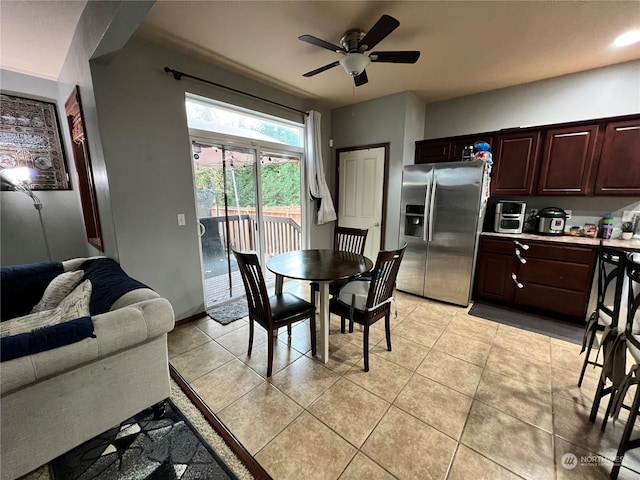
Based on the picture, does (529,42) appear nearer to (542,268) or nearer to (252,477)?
(542,268)

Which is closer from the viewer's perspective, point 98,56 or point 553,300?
point 98,56

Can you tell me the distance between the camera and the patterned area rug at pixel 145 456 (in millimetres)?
1293

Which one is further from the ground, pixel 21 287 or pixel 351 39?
pixel 351 39

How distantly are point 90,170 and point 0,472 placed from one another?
2283mm

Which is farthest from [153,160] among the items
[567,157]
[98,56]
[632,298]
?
[567,157]

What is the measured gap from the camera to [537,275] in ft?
9.31

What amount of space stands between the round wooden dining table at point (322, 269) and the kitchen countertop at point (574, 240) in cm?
193

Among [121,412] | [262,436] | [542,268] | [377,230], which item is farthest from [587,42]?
[121,412]

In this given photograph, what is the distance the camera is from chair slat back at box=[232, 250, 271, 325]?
1.78 metres

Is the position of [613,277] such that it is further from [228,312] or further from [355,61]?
[228,312]

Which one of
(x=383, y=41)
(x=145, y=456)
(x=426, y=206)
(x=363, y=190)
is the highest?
(x=383, y=41)

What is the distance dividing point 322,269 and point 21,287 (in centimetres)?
245

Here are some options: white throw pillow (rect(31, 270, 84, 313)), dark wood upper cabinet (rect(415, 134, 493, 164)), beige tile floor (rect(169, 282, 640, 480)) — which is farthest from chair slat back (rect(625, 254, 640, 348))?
white throw pillow (rect(31, 270, 84, 313))

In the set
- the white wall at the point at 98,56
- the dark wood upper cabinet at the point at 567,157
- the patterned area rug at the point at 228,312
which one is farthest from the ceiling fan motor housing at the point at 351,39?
the patterned area rug at the point at 228,312
